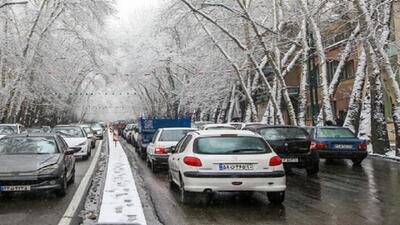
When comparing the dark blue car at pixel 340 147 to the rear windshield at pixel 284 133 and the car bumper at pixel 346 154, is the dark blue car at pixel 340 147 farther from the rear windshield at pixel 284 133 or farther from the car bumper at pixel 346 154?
the rear windshield at pixel 284 133

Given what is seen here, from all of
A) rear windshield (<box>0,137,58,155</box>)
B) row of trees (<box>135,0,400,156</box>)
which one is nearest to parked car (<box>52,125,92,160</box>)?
row of trees (<box>135,0,400,156</box>)

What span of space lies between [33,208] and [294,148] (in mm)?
7658

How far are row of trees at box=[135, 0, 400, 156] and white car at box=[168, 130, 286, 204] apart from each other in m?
9.95

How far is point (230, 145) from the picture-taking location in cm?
948

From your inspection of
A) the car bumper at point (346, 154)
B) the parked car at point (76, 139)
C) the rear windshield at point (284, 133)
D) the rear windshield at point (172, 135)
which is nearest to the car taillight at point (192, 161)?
the rear windshield at point (284, 133)

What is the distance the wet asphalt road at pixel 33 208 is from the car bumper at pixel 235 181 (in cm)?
243

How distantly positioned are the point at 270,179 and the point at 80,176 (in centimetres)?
769

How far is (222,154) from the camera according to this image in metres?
9.21

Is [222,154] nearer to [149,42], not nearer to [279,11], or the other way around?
[279,11]

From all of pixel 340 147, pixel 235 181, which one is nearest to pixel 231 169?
pixel 235 181

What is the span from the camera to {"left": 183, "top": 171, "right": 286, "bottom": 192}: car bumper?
29.3 feet

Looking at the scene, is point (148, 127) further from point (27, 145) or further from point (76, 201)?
point (76, 201)

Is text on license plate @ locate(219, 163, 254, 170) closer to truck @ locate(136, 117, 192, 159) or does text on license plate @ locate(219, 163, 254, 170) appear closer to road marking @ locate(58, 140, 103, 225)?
road marking @ locate(58, 140, 103, 225)

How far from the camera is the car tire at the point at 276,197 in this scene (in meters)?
9.31
